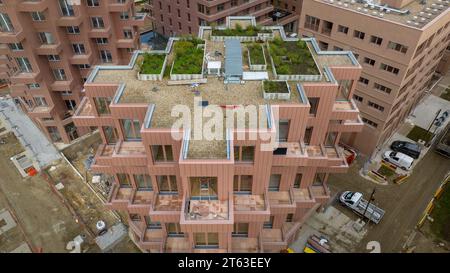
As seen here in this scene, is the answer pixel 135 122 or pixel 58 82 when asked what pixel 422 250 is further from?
pixel 58 82

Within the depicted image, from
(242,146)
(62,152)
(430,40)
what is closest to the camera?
(242,146)

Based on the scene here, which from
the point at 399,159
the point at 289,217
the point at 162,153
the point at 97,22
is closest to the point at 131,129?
the point at 162,153

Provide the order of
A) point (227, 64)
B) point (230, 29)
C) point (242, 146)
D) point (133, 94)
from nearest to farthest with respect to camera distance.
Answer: point (242, 146) < point (133, 94) < point (227, 64) < point (230, 29)

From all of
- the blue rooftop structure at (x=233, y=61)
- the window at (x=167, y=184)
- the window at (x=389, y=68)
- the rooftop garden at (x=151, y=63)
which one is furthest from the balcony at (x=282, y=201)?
the window at (x=389, y=68)

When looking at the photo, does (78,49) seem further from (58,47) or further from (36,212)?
(36,212)

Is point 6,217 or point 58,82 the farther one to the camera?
point 58,82

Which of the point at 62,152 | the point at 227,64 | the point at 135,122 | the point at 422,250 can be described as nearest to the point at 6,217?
the point at 62,152
